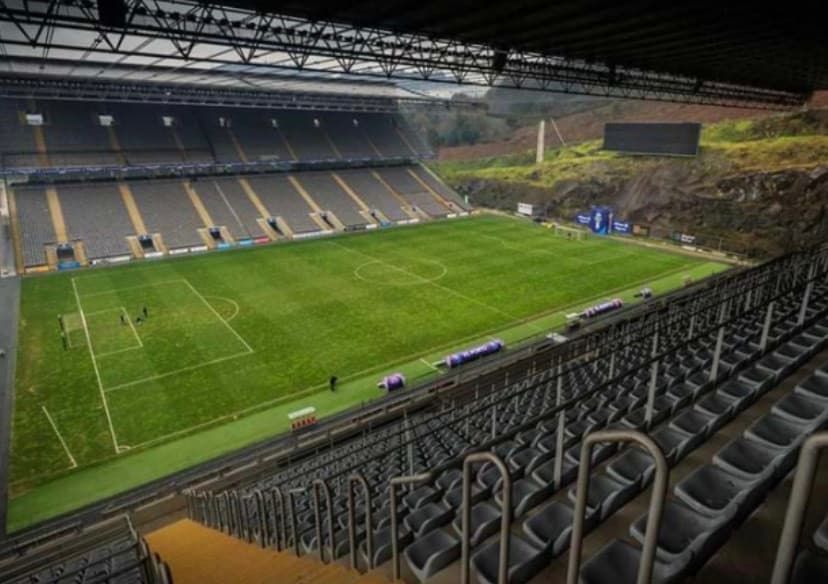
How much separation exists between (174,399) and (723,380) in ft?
58.0

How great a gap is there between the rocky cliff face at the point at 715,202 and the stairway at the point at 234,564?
128 ft

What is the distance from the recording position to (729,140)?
47.1m

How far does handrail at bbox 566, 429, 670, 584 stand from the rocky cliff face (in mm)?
40623

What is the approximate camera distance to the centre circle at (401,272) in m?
31.6

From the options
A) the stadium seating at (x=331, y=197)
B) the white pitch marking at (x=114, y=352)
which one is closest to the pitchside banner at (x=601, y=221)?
the stadium seating at (x=331, y=197)

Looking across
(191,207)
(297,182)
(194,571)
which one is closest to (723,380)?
(194,571)

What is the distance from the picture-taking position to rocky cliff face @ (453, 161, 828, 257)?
35.3 meters

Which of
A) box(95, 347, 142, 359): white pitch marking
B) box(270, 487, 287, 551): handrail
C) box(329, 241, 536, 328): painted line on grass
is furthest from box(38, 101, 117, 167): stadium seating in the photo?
box(270, 487, 287, 551): handrail

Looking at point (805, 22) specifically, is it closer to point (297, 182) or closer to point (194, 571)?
point (194, 571)

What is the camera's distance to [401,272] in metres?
33.2

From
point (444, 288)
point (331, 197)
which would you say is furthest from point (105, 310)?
point (331, 197)

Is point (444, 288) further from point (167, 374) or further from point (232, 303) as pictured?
point (167, 374)

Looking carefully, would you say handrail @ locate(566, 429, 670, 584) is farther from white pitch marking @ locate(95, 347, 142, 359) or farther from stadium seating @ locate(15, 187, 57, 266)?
stadium seating @ locate(15, 187, 57, 266)

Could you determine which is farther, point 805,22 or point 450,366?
point 450,366
